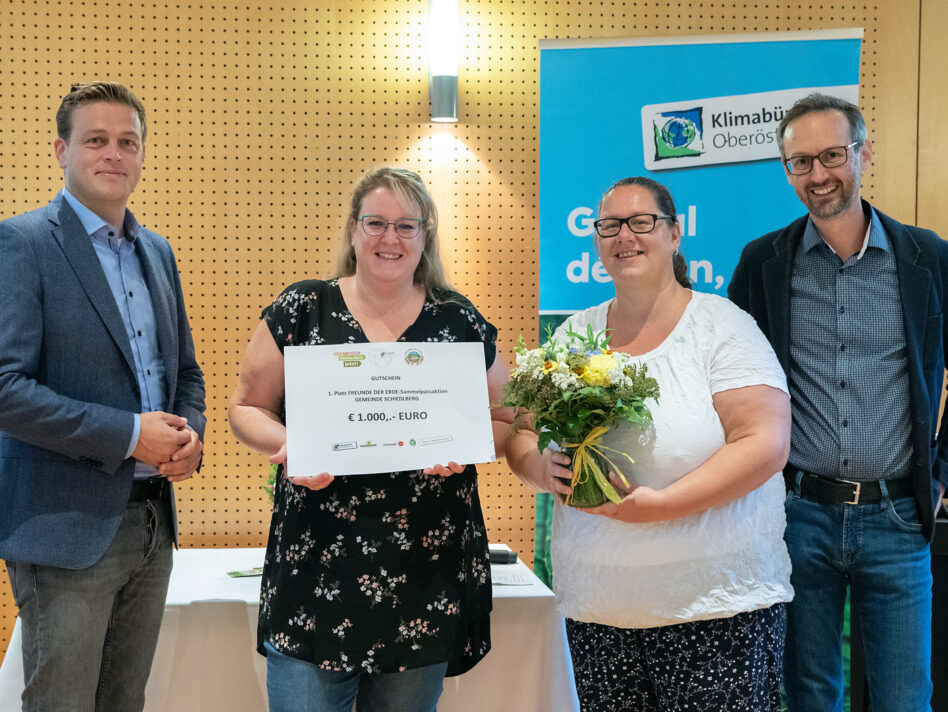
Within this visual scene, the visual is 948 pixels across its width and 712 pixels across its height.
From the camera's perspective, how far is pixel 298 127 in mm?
4020

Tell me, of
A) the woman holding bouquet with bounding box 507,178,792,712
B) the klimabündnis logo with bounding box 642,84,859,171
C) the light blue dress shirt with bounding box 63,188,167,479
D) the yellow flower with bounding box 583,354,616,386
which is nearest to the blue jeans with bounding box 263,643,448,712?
the woman holding bouquet with bounding box 507,178,792,712

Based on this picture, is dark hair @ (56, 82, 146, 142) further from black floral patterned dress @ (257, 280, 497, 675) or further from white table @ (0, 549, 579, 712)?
white table @ (0, 549, 579, 712)

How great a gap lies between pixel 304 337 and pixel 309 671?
2.92ft

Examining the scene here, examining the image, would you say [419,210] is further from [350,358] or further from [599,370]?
[599,370]

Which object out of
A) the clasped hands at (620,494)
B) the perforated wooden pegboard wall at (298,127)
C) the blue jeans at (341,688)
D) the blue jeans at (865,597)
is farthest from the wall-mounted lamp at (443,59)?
the blue jeans at (341,688)

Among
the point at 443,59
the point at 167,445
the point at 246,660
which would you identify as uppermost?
the point at 443,59

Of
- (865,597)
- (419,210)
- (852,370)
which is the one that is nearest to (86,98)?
(419,210)

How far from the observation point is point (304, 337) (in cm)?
224

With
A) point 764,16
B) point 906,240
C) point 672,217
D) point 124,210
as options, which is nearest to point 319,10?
point 124,210

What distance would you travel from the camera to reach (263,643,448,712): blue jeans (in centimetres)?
212

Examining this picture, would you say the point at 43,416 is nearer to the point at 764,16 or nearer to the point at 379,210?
the point at 379,210

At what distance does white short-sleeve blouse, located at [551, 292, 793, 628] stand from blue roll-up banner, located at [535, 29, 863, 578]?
1.65 m

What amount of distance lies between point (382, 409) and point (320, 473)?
24cm

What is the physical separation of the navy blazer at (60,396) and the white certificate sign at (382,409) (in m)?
Answer: 0.54
